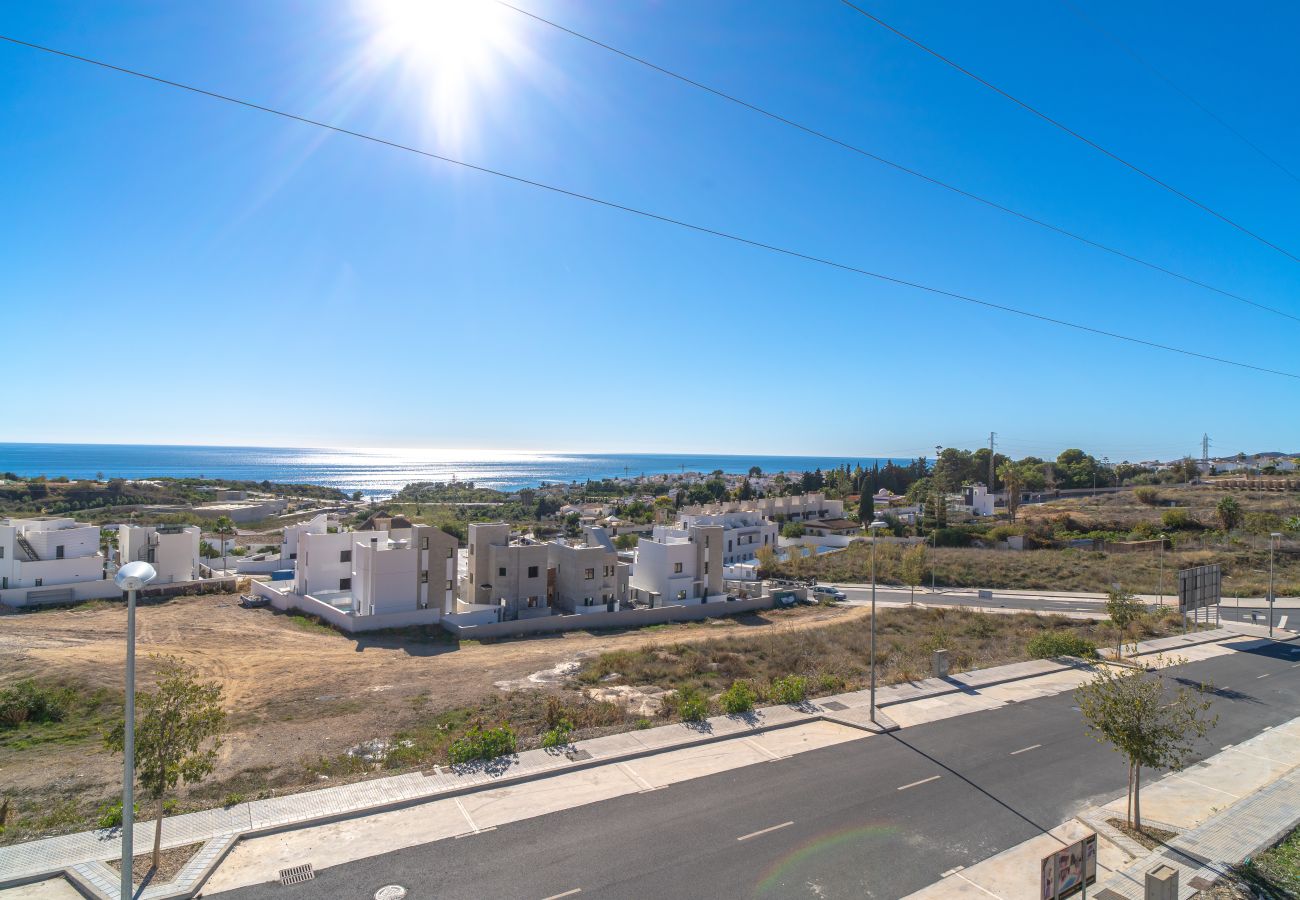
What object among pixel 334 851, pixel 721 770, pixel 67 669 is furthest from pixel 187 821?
pixel 67 669

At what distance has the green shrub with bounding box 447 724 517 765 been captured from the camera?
53.5 ft

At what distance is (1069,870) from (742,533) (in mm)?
62420

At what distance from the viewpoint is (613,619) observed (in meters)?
42.0

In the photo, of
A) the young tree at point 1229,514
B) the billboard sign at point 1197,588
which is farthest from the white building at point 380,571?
the young tree at point 1229,514

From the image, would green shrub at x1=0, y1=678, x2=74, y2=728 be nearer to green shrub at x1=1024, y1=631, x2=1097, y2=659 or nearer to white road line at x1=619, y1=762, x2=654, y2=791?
white road line at x1=619, y1=762, x2=654, y2=791

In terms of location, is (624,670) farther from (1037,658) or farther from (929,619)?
(929,619)

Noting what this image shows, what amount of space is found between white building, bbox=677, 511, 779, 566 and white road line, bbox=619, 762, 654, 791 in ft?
169

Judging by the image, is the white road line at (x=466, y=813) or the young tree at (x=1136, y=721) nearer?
the young tree at (x=1136, y=721)

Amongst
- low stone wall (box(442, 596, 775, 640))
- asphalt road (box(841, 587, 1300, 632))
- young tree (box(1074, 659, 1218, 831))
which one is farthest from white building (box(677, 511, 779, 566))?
young tree (box(1074, 659, 1218, 831))

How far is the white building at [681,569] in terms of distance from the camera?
49.3m

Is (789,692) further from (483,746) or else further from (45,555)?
(45,555)

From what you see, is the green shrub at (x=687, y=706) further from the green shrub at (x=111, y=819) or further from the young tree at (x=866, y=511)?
the young tree at (x=866, y=511)

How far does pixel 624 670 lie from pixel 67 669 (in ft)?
71.7

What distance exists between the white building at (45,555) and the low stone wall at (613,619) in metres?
26.3
